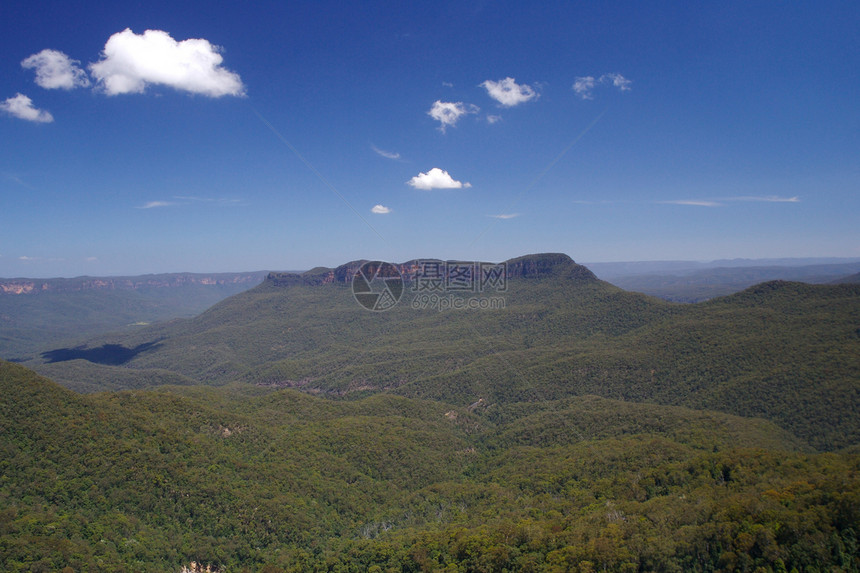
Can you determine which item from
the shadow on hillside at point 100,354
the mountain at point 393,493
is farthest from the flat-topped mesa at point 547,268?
the shadow on hillside at point 100,354

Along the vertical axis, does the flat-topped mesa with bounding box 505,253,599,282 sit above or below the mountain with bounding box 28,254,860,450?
above

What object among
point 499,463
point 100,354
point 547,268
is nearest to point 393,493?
point 499,463

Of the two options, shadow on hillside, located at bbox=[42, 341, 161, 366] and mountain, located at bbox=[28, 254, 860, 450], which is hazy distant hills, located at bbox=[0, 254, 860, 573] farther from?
shadow on hillside, located at bbox=[42, 341, 161, 366]

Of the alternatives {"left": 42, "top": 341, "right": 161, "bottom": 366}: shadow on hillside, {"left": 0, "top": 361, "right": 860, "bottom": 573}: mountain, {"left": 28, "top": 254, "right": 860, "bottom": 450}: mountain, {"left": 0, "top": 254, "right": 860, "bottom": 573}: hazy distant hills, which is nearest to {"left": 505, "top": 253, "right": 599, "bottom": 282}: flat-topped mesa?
{"left": 28, "top": 254, "right": 860, "bottom": 450}: mountain

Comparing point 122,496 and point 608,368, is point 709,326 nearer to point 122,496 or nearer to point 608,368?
point 608,368

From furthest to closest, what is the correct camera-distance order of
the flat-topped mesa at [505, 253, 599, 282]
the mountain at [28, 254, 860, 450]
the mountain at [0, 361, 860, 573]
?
the flat-topped mesa at [505, 253, 599, 282] < the mountain at [28, 254, 860, 450] < the mountain at [0, 361, 860, 573]

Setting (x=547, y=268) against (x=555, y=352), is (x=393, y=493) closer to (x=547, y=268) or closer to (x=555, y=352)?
(x=555, y=352)

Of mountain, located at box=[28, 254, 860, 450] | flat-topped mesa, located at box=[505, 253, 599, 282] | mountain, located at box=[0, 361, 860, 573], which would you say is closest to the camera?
mountain, located at box=[0, 361, 860, 573]
